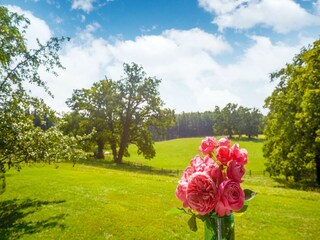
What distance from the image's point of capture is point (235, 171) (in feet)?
10.7

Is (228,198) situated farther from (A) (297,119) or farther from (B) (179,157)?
(B) (179,157)

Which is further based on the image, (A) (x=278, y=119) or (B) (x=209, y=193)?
(A) (x=278, y=119)

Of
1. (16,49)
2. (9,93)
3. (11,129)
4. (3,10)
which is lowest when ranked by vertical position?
(11,129)

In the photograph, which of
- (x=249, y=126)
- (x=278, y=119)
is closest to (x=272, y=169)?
(x=278, y=119)

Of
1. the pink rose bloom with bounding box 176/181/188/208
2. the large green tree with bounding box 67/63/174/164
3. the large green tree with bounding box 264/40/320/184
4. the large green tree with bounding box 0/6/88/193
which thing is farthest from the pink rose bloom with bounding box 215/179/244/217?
the large green tree with bounding box 67/63/174/164

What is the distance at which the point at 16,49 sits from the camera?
14922 mm

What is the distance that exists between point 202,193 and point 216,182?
22 centimetres

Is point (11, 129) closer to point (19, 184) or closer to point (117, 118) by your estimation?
point (19, 184)

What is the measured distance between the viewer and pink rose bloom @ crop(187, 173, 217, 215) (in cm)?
317

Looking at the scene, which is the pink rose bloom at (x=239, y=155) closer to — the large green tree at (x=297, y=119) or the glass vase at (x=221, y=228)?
the glass vase at (x=221, y=228)

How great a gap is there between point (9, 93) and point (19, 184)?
14003mm

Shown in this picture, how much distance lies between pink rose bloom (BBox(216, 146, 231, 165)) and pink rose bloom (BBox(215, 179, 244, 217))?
0.29 meters

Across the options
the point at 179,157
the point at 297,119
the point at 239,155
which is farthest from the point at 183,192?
the point at 179,157

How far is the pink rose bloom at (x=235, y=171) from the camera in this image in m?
3.27
